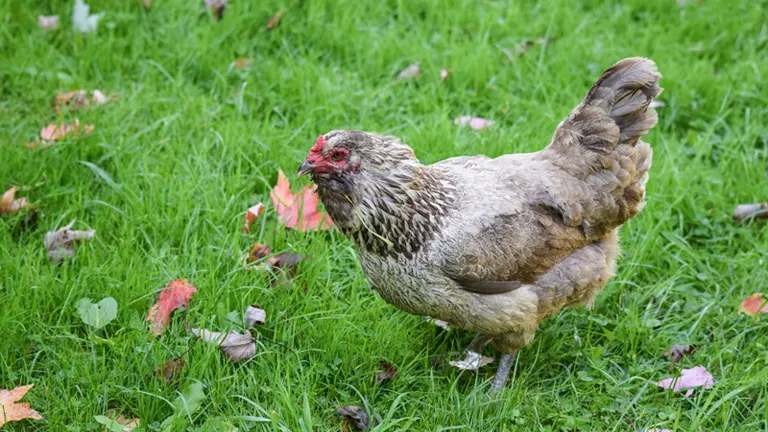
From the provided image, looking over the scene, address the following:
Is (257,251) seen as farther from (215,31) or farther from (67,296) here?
(215,31)

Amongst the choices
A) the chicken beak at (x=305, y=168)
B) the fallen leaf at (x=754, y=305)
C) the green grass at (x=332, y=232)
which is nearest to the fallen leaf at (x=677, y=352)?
the green grass at (x=332, y=232)

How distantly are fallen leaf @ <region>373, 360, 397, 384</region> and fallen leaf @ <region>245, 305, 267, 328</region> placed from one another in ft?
1.99

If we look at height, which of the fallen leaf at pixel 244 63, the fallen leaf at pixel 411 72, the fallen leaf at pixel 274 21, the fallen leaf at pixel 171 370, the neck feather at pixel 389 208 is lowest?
the fallen leaf at pixel 171 370

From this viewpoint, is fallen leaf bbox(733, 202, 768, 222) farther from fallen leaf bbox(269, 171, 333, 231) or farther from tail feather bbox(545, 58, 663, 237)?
A: fallen leaf bbox(269, 171, 333, 231)

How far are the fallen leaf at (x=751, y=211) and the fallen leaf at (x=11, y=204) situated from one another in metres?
4.11

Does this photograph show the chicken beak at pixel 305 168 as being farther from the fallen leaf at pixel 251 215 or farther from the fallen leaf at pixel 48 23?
the fallen leaf at pixel 48 23

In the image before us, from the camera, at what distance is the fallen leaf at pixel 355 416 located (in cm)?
348

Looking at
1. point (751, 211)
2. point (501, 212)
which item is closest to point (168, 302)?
point (501, 212)

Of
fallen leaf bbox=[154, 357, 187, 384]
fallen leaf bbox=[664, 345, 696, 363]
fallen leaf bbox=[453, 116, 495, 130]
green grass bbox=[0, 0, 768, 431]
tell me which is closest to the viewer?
fallen leaf bbox=[154, 357, 187, 384]

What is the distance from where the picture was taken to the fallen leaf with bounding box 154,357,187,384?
344 cm

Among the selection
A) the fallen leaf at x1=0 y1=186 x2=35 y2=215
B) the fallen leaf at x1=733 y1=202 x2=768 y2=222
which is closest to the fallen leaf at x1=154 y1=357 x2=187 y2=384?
the fallen leaf at x1=0 y1=186 x2=35 y2=215

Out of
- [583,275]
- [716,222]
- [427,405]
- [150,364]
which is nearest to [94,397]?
[150,364]

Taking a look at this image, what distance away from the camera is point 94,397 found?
3.36 meters

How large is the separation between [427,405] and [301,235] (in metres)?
1.24
